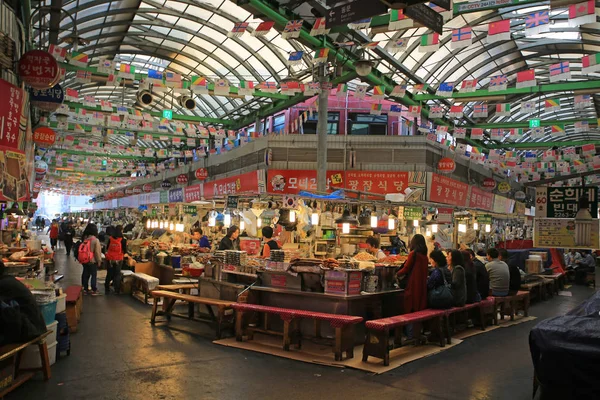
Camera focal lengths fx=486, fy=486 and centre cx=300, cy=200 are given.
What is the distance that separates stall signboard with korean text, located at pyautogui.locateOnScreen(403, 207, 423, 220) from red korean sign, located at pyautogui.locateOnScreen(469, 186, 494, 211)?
28.6 ft

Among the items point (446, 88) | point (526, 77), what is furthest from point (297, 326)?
point (446, 88)

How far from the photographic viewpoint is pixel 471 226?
61.5 feet

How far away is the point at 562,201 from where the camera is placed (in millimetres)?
8977

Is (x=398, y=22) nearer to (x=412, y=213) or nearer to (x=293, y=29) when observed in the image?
(x=293, y=29)

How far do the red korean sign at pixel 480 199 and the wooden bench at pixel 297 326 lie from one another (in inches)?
666

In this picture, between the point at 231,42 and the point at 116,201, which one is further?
the point at 116,201

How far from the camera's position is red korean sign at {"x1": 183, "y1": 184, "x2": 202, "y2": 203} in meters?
24.6

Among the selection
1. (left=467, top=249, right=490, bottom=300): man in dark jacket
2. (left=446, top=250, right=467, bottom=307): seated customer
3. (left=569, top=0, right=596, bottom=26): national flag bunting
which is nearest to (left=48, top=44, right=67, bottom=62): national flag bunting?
(left=446, top=250, right=467, bottom=307): seated customer

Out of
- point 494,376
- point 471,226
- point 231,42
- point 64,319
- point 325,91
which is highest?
point 231,42

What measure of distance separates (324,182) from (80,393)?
11.4m

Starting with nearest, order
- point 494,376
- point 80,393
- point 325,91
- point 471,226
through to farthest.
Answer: point 80,393, point 494,376, point 325,91, point 471,226

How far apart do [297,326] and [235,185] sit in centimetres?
1245

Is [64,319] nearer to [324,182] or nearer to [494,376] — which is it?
[494,376]

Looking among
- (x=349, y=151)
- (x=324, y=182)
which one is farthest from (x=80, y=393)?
(x=349, y=151)
